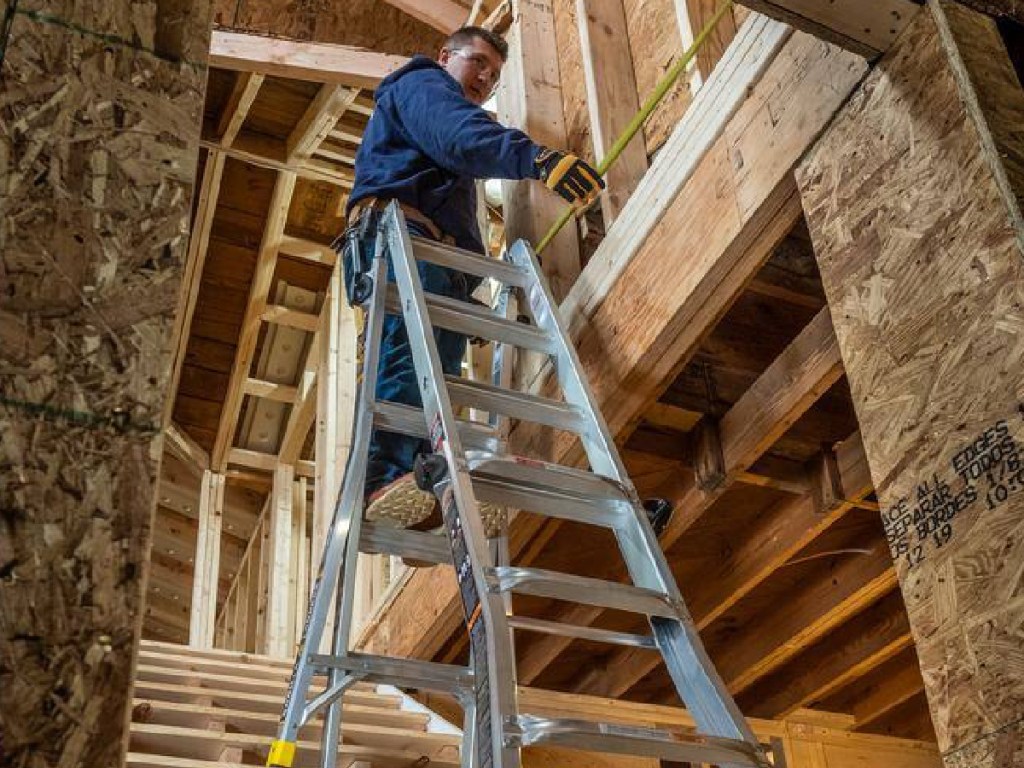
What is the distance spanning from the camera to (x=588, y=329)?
377 cm

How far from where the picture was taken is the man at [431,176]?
324 cm

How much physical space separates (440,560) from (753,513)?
72.8 inches

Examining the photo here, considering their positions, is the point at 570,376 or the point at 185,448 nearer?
the point at 570,376

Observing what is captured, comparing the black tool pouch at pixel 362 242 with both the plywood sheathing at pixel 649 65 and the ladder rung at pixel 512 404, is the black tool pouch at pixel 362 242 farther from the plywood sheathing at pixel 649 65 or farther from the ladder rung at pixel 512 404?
the plywood sheathing at pixel 649 65

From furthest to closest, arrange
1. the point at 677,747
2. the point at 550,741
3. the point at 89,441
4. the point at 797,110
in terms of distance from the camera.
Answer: the point at 797,110, the point at 677,747, the point at 550,741, the point at 89,441

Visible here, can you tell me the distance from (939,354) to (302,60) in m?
5.09

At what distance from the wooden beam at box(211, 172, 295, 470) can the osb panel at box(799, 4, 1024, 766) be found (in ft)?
21.1

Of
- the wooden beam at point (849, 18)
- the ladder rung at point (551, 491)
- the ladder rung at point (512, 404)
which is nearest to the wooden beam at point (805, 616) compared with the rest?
the ladder rung at point (512, 404)

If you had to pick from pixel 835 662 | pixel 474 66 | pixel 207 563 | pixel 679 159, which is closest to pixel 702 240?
pixel 679 159

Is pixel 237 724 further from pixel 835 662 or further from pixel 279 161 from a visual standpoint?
pixel 279 161

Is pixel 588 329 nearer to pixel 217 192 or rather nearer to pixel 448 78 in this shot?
pixel 448 78

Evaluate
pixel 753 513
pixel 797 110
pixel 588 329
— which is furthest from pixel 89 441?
pixel 753 513

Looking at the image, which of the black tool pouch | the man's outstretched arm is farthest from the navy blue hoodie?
the black tool pouch

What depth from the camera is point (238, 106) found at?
7.83 meters
